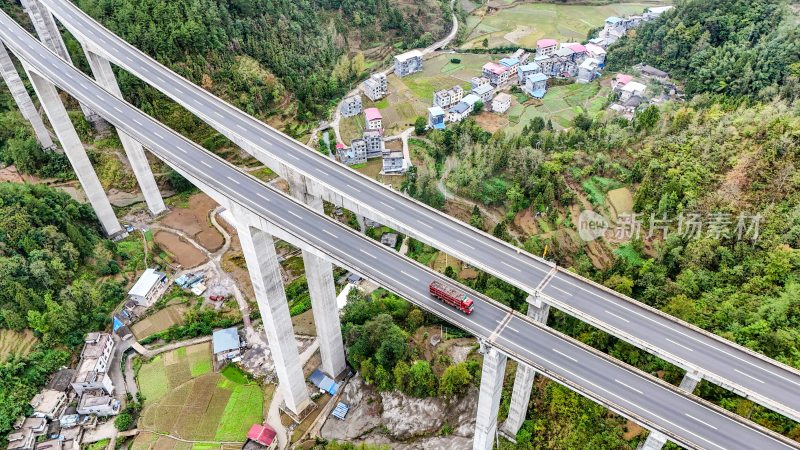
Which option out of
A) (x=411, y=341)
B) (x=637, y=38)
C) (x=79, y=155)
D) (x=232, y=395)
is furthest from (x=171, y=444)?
(x=637, y=38)

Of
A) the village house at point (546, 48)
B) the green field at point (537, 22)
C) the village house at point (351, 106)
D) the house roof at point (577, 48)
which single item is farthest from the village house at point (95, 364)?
the green field at point (537, 22)

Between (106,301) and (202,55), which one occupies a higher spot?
(202,55)

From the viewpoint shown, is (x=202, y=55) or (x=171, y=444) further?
→ (x=202, y=55)

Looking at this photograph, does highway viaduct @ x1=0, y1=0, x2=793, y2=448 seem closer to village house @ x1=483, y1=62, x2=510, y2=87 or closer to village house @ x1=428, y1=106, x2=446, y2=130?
village house @ x1=428, y1=106, x2=446, y2=130

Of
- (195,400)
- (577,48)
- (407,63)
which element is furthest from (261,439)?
(577,48)

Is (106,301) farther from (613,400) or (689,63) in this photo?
(689,63)

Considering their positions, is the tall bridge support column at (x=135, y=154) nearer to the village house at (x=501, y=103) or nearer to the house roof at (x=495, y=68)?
the village house at (x=501, y=103)

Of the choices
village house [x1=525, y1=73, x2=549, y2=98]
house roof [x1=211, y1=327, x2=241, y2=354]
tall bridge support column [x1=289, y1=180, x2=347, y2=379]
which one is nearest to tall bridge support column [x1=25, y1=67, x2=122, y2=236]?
house roof [x1=211, y1=327, x2=241, y2=354]
